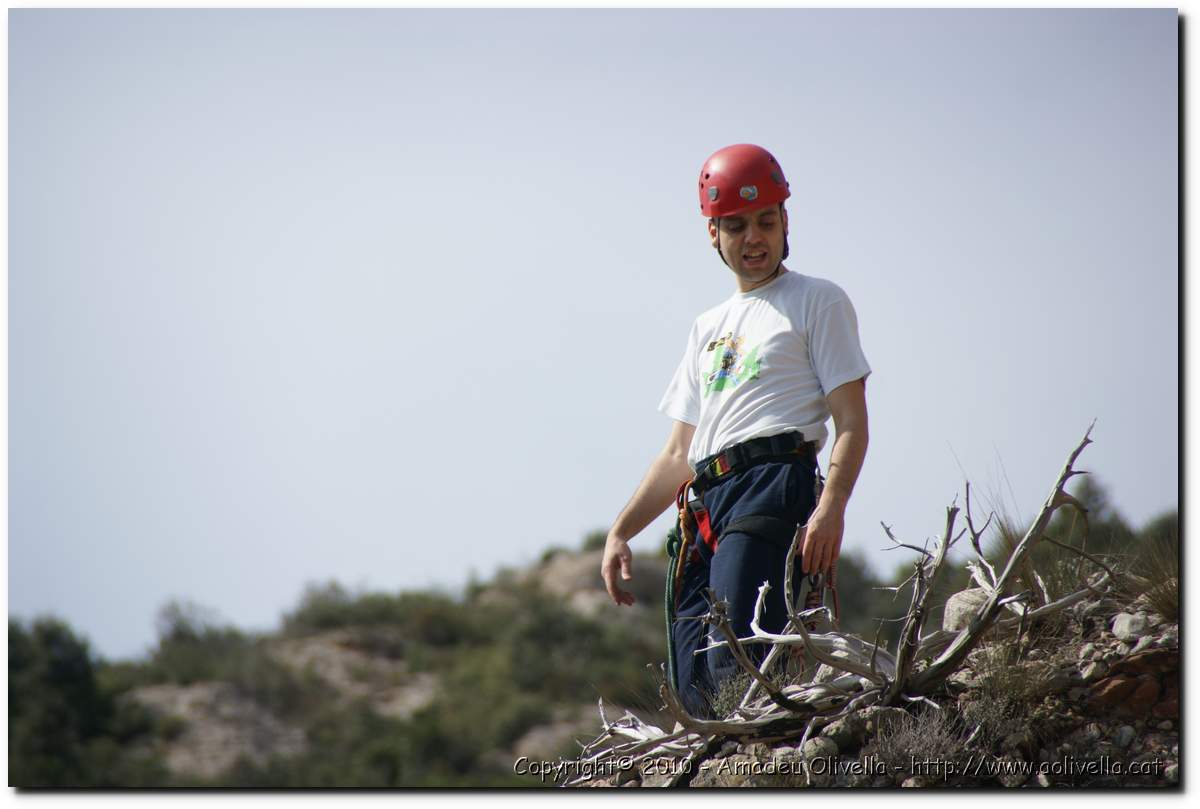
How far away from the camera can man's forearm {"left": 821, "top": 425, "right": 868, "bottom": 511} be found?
3711 mm

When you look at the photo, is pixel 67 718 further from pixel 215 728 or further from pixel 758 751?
pixel 758 751

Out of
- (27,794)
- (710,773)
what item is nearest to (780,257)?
(710,773)

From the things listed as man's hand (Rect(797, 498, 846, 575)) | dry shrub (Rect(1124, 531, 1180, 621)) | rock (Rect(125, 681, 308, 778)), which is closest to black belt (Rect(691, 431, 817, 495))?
man's hand (Rect(797, 498, 846, 575))

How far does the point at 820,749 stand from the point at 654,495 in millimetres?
1059

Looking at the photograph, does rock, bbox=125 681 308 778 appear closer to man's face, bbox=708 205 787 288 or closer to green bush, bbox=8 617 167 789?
green bush, bbox=8 617 167 789

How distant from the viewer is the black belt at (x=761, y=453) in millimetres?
3938

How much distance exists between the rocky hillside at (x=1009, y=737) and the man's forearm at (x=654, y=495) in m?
0.81

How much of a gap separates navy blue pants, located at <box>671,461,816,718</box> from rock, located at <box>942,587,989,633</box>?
61 cm

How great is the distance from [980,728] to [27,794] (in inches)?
128

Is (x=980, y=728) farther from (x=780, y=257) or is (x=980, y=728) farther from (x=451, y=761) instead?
(x=451, y=761)

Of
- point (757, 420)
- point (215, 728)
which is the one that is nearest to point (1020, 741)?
point (757, 420)

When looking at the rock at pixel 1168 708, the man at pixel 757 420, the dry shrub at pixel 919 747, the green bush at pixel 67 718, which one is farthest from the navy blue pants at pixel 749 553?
the green bush at pixel 67 718

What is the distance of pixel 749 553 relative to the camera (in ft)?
12.6

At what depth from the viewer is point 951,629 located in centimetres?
421
